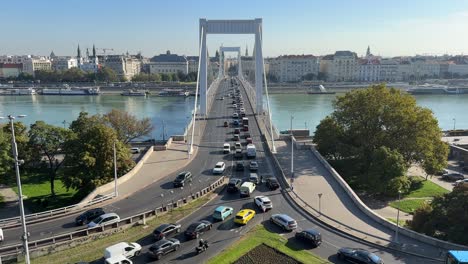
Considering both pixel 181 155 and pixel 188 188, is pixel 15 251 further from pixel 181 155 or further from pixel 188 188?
pixel 181 155

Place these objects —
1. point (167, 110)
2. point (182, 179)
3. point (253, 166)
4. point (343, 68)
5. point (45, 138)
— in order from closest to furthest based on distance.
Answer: point (182, 179), point (253, 166), point (45, 138), point (167, 110), point (343, 68)

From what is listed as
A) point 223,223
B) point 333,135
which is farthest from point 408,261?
point 333,135

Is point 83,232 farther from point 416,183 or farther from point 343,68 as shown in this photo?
point 343,68

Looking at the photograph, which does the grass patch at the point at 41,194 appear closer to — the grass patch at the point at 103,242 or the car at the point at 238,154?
the grass patch at the point at 103,242

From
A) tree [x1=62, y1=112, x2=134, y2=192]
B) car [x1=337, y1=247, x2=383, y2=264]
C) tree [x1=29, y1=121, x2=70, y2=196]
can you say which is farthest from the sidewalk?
tree [x1=29, y1=121, x2=70, y2=196]

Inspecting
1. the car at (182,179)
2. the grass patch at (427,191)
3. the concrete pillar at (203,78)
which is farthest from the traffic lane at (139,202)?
the concrete pillar at (203,78)

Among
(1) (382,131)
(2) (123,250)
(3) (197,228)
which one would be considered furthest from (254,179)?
(1) (382,131)

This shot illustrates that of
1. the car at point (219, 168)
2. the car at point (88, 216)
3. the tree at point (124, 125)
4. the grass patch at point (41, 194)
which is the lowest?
the grass patch at point (41, 194)
